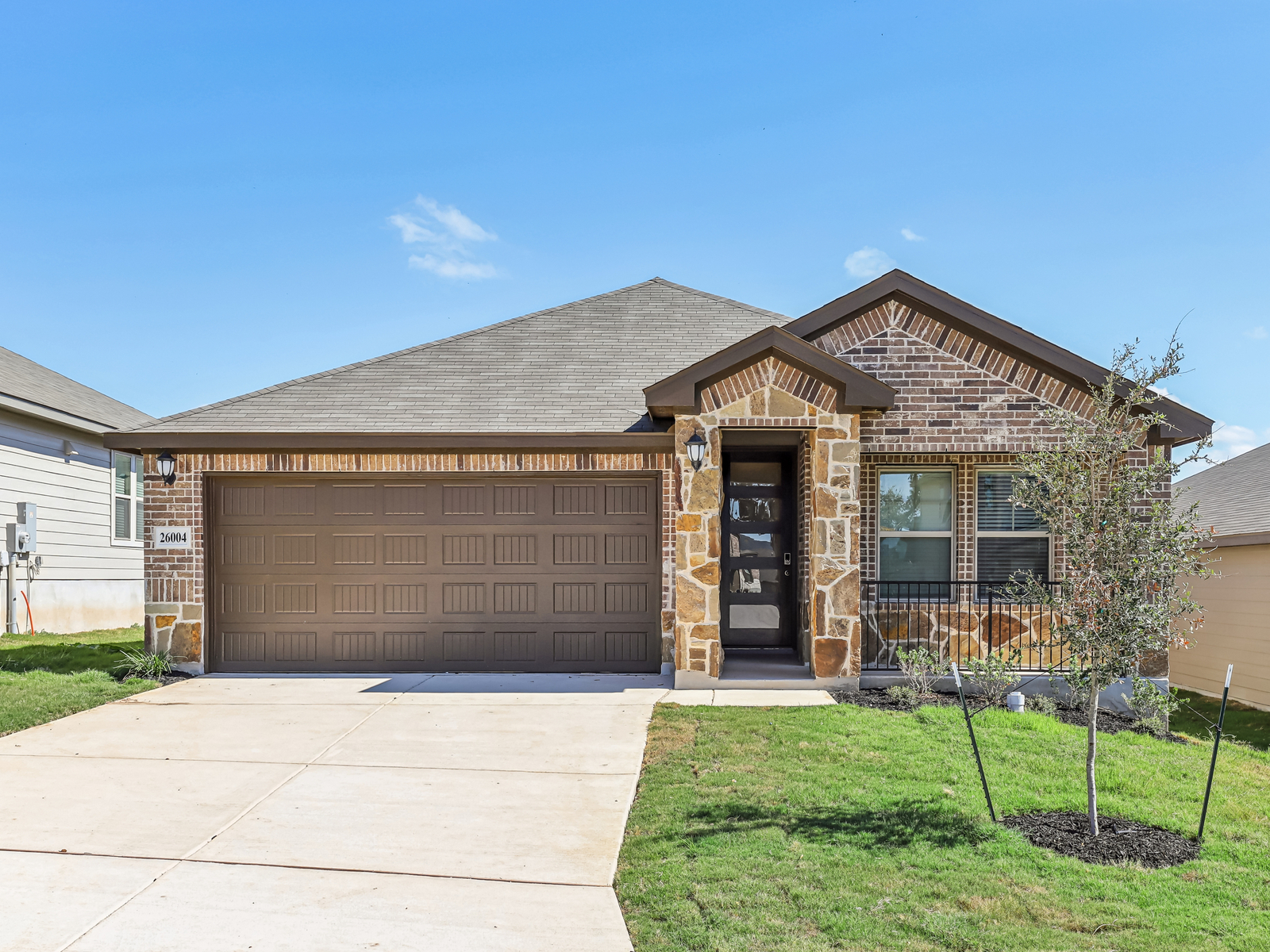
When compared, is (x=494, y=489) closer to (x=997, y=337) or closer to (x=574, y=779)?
(x=574, y=779)

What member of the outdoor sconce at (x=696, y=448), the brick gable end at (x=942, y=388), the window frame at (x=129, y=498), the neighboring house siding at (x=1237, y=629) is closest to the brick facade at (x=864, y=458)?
the brick gable end at (x=942, y=388)

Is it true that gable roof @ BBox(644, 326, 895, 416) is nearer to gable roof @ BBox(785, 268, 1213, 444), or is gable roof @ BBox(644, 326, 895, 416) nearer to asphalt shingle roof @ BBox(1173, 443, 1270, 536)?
gable roof @ BBox(785, 268, 1213, 444)

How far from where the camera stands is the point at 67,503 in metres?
15.1

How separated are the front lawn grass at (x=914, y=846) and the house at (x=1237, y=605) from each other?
6916 millimetres

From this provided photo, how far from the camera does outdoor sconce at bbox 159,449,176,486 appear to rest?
9820 mm

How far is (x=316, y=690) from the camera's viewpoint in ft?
29.4

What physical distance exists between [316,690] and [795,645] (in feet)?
19.7

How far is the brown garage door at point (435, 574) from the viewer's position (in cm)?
990

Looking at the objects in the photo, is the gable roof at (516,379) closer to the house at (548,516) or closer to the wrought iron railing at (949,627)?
the house at (548,516)

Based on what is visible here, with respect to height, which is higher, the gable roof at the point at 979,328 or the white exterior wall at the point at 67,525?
the gable roof at the point at 979,328

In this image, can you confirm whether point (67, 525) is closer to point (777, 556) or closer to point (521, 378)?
point (521, 378)

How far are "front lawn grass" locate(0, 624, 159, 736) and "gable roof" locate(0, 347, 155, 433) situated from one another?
3610 millimetres

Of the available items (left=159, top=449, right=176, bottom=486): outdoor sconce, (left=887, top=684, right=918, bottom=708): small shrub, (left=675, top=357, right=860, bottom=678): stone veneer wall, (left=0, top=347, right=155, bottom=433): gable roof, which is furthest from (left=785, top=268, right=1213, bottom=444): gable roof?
(left=0, top=347, right=155, bottom=433): gable roof

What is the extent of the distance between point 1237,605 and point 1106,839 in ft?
35.7
